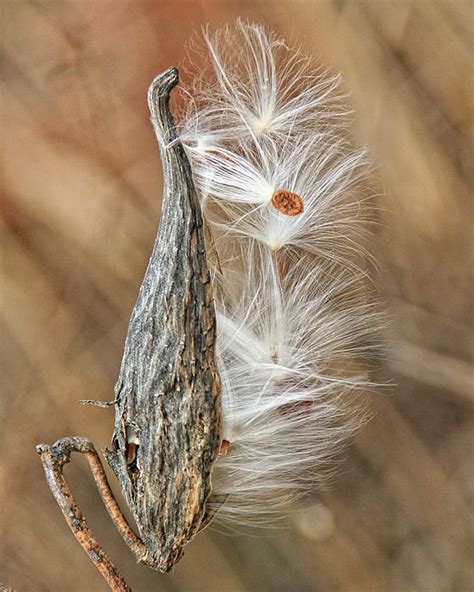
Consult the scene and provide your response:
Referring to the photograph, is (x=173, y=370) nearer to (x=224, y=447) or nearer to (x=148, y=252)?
(x=224, y=447)

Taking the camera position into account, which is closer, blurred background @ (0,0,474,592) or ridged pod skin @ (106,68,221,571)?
ridged pod skin @ (106,68,221,571)

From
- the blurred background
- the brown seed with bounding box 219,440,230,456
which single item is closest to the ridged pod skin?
the brown seed with bounding box 219,440,230,456

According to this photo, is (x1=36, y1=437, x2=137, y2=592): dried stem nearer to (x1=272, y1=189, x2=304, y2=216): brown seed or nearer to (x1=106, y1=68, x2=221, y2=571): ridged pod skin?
(x1=106, y1=68, x2=221, y2=571): ridged pod skin

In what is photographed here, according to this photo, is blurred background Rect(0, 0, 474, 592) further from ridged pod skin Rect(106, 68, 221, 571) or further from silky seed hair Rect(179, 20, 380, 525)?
ridged pod skin Rect(106, 68, 221, 571)

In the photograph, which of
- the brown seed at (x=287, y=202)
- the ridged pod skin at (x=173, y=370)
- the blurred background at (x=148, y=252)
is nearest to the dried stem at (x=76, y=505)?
the ridged pod skin at (x=173, y=370)

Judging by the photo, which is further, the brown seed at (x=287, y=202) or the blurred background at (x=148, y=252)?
the blurred background at (x=148, y=252)

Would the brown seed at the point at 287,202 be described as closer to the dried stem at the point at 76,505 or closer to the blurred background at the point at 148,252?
the blurred background at the point at 148,252

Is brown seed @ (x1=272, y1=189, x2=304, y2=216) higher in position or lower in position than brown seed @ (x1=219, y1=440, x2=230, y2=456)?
higher
